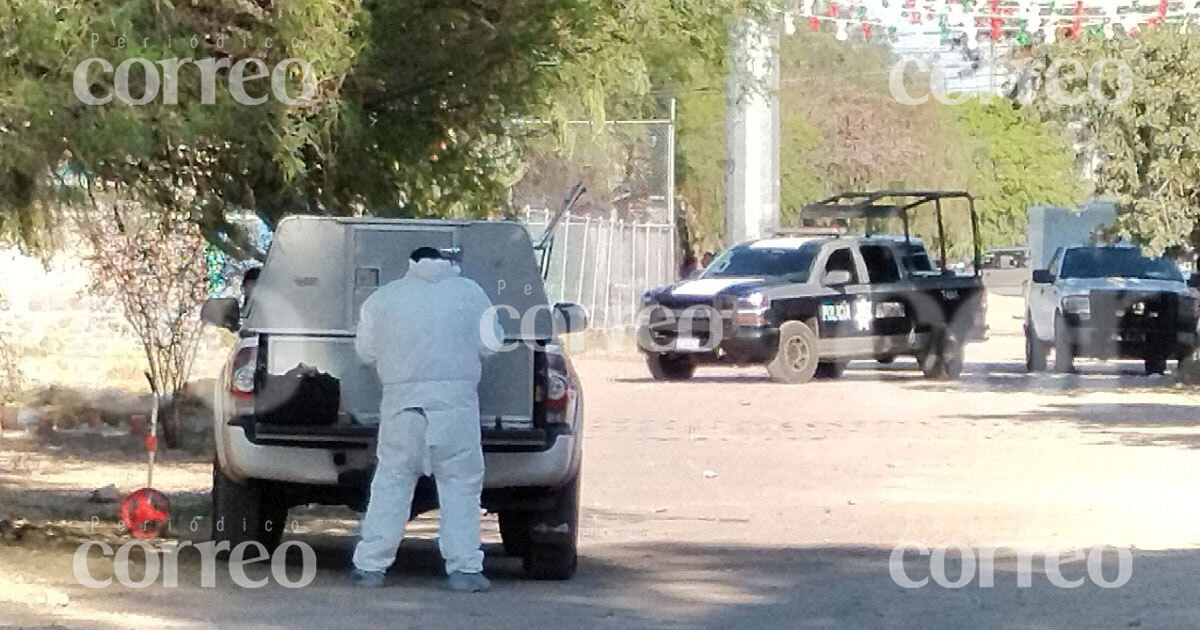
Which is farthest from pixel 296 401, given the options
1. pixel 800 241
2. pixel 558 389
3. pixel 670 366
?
pixel 800 241

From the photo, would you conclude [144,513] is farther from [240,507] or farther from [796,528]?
[796,528]

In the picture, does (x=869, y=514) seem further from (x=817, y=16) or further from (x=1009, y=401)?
(x=817, y=16)

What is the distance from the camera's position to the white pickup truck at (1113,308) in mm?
30375

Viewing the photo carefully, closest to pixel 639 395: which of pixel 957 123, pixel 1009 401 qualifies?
pixel 1009 401

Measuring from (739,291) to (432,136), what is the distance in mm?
16313

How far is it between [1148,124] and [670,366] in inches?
277

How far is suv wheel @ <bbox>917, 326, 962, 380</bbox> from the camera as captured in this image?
3109cm

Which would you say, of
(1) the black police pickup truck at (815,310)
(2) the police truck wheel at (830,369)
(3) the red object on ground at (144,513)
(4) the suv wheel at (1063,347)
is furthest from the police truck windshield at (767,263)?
(3) the red object on ground at (144,513)

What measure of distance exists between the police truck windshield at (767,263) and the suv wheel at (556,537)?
18247 millimetres

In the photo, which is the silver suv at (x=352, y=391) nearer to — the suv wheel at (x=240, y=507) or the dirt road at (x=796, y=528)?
the suv wheel at (x=240, y=507)

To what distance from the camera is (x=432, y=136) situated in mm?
12742

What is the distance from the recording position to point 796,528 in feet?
47.2

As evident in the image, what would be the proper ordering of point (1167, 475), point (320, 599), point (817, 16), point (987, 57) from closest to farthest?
point (320, 599)
point (1167, 475)
point (817, 16)
point (987, 57)

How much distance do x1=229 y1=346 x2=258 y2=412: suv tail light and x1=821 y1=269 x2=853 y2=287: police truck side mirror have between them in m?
18.8
